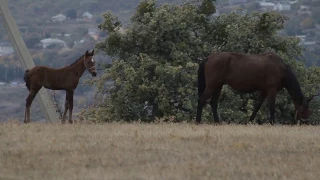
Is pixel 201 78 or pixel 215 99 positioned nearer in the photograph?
pixel 201 78

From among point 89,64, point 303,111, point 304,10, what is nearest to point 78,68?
point 89,64

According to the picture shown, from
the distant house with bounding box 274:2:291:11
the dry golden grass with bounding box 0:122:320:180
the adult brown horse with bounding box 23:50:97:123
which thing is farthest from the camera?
the distant house with bounding box 274:2:291:11

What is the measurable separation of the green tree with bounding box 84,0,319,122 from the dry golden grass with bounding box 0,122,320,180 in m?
12.1

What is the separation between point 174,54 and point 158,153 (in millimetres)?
19544

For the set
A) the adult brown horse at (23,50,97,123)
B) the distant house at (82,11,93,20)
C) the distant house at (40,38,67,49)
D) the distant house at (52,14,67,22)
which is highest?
the adult brown horse at (23,50,97,123)

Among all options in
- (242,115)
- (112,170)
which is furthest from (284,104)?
(112,170)

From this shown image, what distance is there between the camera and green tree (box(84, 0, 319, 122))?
30.9 metres

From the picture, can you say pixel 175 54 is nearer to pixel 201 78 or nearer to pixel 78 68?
pixel 201 78

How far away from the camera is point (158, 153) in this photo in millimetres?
13359

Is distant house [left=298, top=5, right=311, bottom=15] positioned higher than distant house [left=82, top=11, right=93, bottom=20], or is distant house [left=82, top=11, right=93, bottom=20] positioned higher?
distant house [left=298, top=5, right=311, bottom=15]

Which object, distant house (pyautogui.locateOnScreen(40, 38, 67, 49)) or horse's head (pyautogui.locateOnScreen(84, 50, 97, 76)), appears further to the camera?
distant house (pyautogui.locateOnScreen(40, 38, 67, 49))

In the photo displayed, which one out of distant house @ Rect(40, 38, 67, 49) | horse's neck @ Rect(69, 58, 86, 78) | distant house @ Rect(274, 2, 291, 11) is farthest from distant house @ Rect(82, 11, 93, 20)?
horse's neck @ Rect(69, 58, 86, 78)

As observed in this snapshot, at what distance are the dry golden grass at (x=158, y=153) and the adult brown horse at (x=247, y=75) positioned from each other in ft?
11.3

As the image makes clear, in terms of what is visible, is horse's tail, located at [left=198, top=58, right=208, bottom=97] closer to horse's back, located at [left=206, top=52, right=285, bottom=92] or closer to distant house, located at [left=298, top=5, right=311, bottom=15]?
horse's back, located at [left=206, top=52, right=285, bottom=92]
